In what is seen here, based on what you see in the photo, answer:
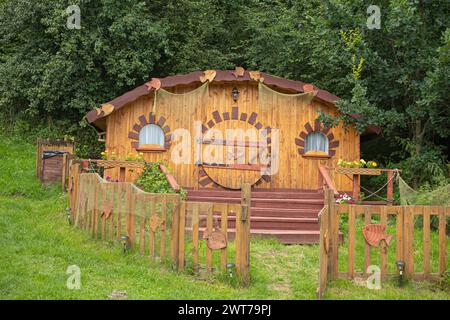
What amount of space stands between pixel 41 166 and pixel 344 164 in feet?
27.7

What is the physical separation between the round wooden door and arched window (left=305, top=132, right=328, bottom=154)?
1137mm

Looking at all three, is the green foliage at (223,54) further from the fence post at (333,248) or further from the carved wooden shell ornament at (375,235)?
the fence post at (333,248)

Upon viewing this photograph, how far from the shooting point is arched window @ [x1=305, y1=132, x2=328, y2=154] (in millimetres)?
14867

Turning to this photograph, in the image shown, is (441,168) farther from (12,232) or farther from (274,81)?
(12,232)

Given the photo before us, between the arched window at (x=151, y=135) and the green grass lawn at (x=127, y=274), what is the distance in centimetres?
469

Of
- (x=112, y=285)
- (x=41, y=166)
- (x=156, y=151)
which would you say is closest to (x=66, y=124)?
(x=41, y=166)

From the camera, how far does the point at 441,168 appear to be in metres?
13.7

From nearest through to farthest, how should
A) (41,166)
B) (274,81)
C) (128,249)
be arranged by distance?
1. (128,249)
2. (274,81)
3. (41,166)

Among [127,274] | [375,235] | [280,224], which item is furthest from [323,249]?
[280,224]

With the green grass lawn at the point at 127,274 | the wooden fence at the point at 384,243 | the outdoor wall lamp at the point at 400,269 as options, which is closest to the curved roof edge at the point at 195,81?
the green grass lawn at the point at 127,274

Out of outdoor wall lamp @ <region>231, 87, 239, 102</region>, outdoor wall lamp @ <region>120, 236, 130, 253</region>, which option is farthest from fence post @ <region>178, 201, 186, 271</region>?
outdoor wall lamp @ <region>231, 87, 239, 102</region>

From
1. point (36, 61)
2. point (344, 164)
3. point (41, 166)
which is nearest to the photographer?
point (344, 164)

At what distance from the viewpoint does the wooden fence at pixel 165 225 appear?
716 cm

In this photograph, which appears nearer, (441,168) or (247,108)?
(441,168)
